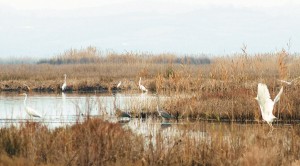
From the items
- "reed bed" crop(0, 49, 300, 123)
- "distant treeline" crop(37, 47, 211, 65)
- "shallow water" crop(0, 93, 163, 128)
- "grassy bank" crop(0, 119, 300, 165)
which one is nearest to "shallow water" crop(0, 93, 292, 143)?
"shallow water" crop(0, 93, 163, 128)

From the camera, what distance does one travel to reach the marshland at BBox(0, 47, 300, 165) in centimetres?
706

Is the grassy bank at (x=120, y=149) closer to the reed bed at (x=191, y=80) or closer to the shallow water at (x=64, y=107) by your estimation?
the shallow water at (x=64, y=107)

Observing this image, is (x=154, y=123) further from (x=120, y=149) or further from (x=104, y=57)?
(x=104, y=57)

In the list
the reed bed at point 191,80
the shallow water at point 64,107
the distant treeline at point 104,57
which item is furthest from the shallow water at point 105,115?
the distant treeline at point 104,57

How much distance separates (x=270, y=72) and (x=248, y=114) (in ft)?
44.3

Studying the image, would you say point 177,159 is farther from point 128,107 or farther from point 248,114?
point 128,107

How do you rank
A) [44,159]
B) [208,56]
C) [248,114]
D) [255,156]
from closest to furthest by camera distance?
[255,156] < [44,159] < [248,114] < [208,56]

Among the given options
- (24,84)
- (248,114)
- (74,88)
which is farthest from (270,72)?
(248,114)

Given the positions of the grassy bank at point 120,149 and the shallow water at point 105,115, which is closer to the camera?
the grassy bank at point 120,149

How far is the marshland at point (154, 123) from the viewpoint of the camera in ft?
23.2

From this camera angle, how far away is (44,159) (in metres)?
7.19

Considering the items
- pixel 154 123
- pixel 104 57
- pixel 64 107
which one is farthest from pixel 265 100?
pixel 104 57

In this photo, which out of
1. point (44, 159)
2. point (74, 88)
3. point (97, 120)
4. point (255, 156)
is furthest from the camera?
point (74, 88)

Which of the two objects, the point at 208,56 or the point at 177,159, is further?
the point at 208,56
